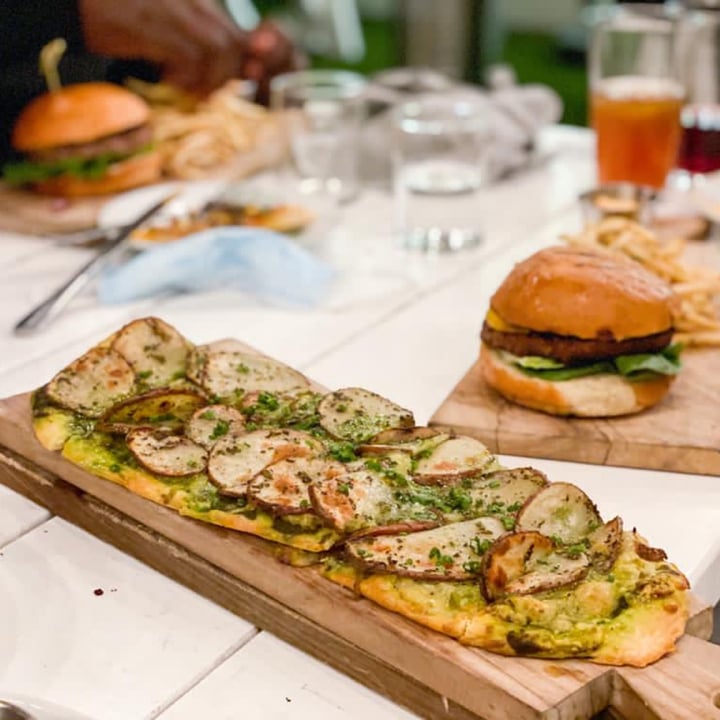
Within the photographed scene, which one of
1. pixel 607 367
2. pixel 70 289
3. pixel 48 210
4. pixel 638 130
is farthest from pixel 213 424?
pixel 638 130

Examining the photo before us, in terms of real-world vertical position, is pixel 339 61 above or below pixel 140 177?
below

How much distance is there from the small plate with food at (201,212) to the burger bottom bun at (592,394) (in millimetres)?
877

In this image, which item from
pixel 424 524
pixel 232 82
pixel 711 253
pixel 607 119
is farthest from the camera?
pixel 232 82

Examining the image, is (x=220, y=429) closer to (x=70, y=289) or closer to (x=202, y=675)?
(x=202, y=675)

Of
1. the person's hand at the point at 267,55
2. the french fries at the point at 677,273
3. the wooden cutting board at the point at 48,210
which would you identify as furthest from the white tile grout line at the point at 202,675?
the person's hand at the point at 267,55

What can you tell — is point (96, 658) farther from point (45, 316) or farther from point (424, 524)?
point (45, 316)

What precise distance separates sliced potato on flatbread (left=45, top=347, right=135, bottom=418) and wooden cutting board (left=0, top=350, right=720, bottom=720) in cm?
7

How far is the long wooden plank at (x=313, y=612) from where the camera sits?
1030 mm

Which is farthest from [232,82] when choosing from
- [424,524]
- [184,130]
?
[424,524]

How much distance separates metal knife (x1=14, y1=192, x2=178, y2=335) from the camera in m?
2.04

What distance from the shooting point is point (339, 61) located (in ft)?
28.9

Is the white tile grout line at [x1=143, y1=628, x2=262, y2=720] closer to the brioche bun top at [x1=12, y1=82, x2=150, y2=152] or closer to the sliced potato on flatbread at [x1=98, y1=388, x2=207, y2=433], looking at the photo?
the sliced potato on flatbread at [x1=98, y1=388, x2=207, y2=433]

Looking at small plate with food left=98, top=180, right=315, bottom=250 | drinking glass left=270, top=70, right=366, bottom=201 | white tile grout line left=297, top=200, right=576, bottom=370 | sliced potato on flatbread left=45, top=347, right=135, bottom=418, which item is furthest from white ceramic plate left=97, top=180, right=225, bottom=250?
sliced potato on flatbread left=45, top=347, right=135, bottom=418

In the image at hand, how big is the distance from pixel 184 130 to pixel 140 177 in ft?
0.72
